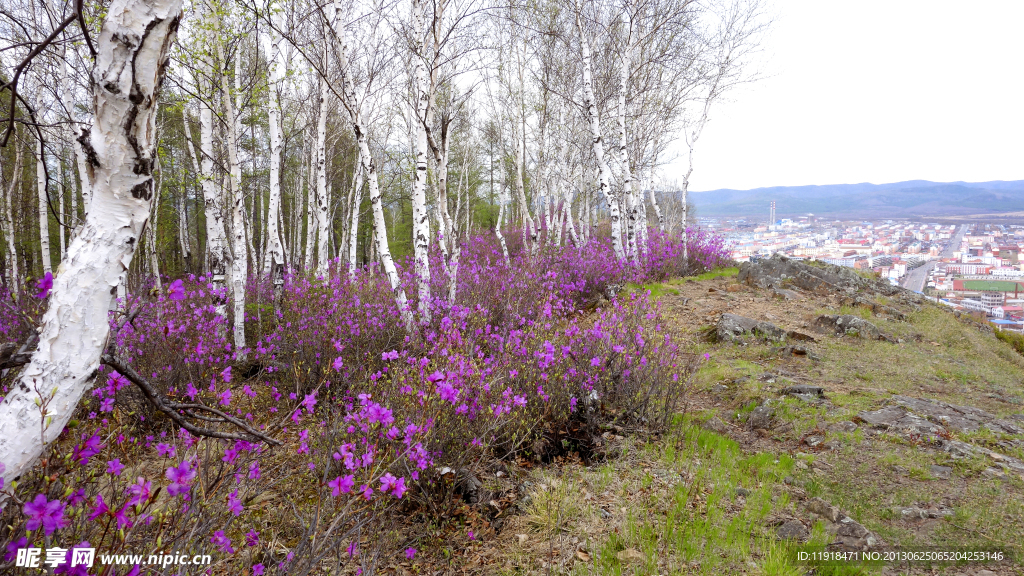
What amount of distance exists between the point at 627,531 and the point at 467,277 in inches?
220

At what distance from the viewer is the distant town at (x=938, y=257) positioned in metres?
12.0

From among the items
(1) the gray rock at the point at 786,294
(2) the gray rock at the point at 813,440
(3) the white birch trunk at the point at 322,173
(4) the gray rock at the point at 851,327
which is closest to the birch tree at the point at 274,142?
(3) the white birch trunk at the point at 322,173

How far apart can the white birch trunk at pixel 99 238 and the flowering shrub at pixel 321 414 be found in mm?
203

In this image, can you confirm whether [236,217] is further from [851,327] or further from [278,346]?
[851,327]

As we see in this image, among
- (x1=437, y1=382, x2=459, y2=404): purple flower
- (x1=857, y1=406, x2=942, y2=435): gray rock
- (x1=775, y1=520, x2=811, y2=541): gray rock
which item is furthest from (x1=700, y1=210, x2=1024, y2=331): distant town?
(x1=437, y1=382, x2=459, y2=404): purple flower

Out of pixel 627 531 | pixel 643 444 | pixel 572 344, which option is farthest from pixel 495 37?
pixel 627 531

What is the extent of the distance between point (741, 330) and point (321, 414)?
5.81 metres

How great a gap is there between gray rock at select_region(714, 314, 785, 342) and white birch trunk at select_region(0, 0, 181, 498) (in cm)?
676

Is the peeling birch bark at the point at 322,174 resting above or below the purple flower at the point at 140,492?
above

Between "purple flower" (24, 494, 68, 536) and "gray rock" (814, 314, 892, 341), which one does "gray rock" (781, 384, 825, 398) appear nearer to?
"gray rock" (814, 314, 892, 341)

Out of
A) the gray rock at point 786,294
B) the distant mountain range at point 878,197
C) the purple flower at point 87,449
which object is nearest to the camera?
the purple flower at point 87,449

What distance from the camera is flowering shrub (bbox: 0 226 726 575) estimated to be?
1.71 meters

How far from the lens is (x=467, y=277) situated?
25.3 feet

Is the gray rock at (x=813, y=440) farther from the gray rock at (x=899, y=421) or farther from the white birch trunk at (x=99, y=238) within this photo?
the white birch trunk at (x=99, y=238)
